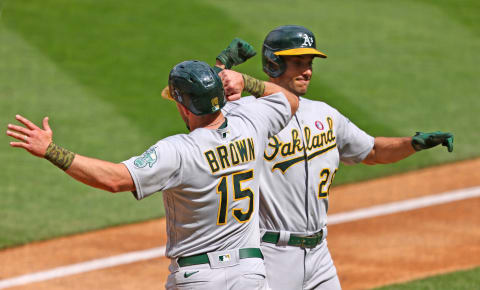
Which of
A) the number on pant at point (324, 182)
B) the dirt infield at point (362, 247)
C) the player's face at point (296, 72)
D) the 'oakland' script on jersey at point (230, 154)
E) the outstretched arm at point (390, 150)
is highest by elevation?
the player's face at point (296, 72)

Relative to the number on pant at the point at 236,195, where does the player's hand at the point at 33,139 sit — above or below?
above

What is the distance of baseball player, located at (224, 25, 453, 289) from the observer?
5.07 meters

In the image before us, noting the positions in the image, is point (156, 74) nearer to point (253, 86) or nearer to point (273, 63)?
point (273, 63)

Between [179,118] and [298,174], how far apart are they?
6189 millimetres

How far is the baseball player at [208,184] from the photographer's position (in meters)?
4.15

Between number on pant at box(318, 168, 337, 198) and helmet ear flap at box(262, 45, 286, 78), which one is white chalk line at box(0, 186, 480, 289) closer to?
number on pant at box(318, 168, 337, 198)

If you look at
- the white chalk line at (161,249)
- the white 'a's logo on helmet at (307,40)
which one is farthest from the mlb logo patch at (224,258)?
the white chalk line at (161,249)

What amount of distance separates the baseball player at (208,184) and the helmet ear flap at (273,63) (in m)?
0.64

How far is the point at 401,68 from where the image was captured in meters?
12.9

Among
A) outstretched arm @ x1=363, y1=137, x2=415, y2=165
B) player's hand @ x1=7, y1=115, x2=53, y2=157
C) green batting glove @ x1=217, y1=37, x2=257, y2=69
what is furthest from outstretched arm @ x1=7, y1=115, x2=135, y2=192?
outstretched arm @ x1=363, y1=137, x2=415, y2=165

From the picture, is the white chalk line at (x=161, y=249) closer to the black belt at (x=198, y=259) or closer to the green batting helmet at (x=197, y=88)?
the black belt at (x=198, y=259)

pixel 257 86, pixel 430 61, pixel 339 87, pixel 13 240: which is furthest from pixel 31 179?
pixel 430 61

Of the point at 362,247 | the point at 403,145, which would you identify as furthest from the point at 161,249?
the point at 403,145

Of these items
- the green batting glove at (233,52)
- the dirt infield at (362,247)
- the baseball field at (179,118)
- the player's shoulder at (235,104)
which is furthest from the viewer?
the baseball field at (179,118)
